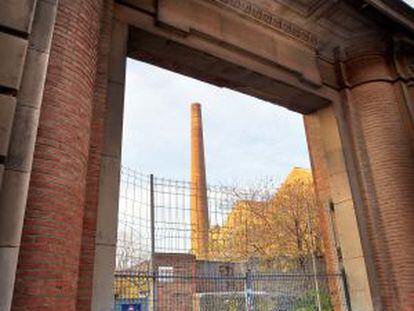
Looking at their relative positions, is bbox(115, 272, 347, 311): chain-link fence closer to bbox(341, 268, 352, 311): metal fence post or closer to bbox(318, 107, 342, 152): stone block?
bbox(341, 268, 352, 311): metal fence post

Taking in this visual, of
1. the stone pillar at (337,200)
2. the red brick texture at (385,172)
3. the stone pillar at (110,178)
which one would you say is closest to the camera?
the stone pillar at (110,178)

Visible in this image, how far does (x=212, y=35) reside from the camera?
22.3 feet

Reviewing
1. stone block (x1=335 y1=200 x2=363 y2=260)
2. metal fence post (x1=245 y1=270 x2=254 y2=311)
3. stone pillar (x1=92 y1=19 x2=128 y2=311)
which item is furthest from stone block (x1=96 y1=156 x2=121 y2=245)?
stone block (x1=335 y1=200 x2=363 y2=260)

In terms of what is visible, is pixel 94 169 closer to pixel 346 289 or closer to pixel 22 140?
pixel 22 140

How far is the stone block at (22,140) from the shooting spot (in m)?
3.11

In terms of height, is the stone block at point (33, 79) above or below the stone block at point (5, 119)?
above

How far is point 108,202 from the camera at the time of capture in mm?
4852

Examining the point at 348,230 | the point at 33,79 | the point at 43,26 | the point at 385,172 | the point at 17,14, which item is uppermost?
→ the point at 43,26

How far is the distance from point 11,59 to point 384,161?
6939 millimetres

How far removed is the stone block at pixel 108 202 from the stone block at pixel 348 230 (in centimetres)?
473

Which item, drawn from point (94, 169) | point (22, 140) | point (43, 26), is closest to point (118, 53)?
point (94, 169)

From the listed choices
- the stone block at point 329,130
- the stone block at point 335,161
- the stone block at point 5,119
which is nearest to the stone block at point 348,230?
the stone block at point 335,161

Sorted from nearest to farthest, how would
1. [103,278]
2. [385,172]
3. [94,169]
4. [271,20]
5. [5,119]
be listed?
[5,119]
[103,278]
[94,169]
[385,172]
[271,20]

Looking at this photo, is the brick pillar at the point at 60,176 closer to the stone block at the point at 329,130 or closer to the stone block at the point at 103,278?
the stone block at the point at 103,278
